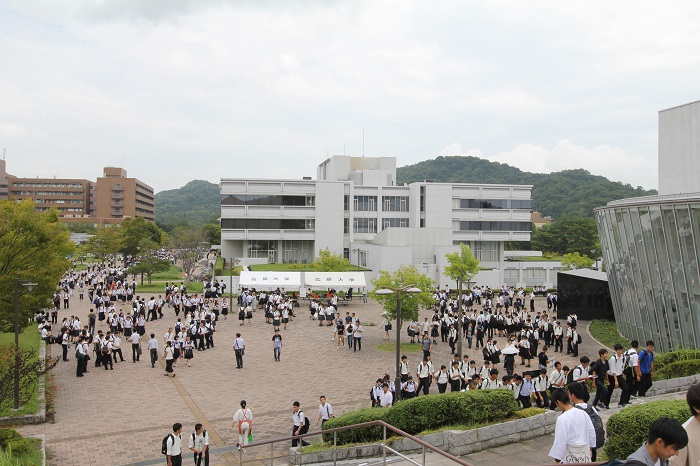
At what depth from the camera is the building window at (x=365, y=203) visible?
62188 mm

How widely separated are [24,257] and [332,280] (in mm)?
21932

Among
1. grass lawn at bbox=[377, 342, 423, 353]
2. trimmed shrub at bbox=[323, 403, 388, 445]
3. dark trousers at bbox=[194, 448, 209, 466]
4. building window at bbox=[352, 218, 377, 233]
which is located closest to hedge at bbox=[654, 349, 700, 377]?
trimmed shrub at bbox=[323, 403, 388, 445]

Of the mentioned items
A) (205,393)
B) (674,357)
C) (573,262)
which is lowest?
(205,393)

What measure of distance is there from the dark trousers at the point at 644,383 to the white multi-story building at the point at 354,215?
39.4 metres

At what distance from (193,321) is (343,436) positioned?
14.7 m

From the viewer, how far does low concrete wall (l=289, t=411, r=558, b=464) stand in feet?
33.9

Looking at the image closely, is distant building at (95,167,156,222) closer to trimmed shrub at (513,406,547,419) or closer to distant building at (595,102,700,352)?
distant building at (595,102,700,352)

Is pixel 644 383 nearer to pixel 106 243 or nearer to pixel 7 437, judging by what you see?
pixel 7 437

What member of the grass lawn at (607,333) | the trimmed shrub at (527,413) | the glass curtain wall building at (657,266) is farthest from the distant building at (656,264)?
the trimmed shrub at (527,413)

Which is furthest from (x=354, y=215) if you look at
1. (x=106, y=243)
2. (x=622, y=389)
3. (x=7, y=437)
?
(x=7, y=437)

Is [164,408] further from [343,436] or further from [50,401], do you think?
[343,436]

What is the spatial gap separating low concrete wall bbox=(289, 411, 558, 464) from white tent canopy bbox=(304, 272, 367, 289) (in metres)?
27.1

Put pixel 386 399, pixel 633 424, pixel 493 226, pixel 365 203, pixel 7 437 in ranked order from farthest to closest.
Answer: pixel 493 226 → pixel 365 203 → pixel 386 399 → pixel 7 437 → pixel 633 424

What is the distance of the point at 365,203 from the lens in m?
62.6
